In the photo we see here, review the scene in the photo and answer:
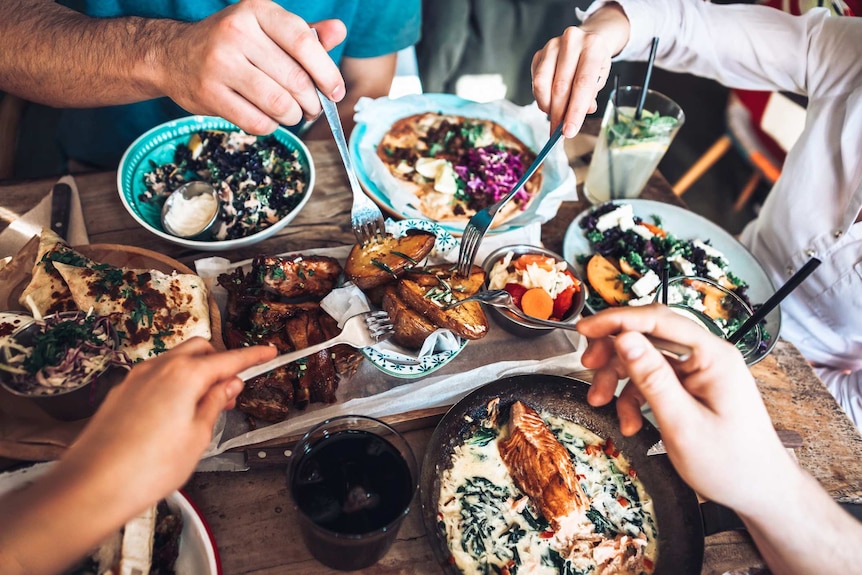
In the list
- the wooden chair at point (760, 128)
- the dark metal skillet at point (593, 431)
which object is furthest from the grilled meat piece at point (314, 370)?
the wooden chair at point (760, 128)

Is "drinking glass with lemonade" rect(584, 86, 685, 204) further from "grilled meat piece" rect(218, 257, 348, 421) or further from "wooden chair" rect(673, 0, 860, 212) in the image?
"grilled meat piece" rect(218, 257, 348, 421)

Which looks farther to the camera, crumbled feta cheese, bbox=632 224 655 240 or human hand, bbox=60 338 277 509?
crumbled feta cheese, bbox=632 224 655 240

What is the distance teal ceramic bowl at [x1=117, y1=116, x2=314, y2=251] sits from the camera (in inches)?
79.5

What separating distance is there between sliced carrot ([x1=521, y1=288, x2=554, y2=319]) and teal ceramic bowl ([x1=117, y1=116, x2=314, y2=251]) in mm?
961

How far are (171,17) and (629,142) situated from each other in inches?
85.0

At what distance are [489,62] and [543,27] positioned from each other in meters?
0.53

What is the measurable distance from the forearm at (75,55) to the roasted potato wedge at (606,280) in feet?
5.94

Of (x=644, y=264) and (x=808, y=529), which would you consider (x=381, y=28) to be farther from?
(x=808, y=529)

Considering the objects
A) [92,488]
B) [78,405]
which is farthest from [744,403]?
[78,405]

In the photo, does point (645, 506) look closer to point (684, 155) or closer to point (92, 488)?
point (92, 488)

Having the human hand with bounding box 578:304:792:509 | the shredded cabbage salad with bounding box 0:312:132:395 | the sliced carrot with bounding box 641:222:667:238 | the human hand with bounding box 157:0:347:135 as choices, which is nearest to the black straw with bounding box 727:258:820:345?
the human hand with bounding box 578:304:792:509

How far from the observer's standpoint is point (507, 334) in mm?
2029

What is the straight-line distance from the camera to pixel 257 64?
1.72 metres

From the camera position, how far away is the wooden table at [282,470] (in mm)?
1490
